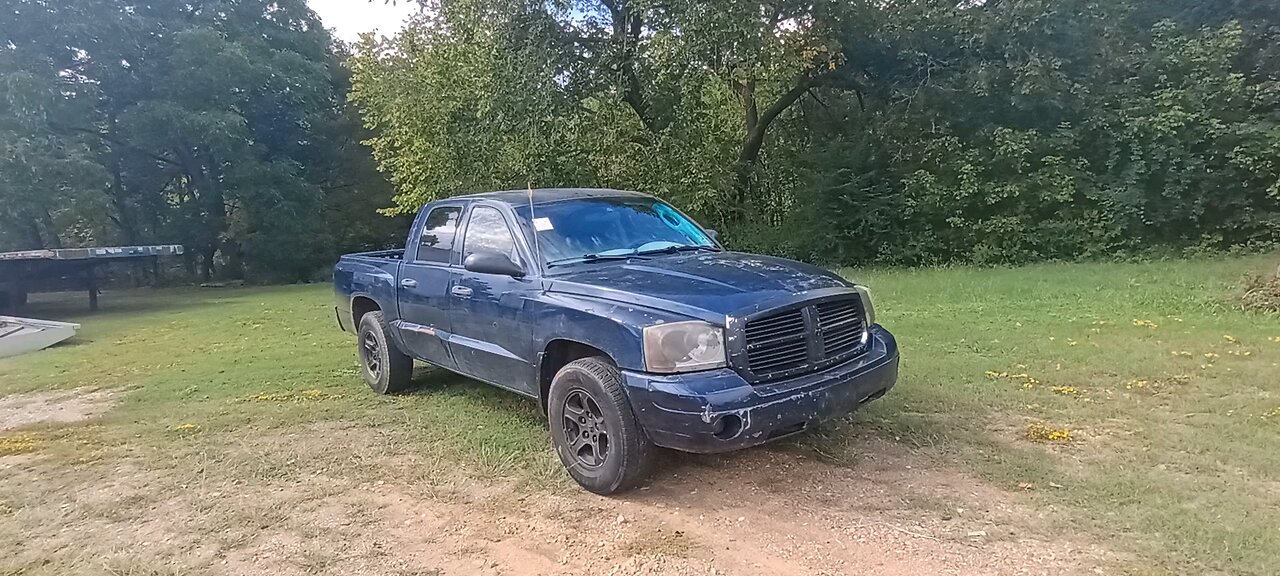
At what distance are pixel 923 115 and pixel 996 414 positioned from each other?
44.0ft

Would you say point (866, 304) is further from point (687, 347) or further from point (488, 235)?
point (488, 235)

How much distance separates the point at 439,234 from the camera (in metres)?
5.98

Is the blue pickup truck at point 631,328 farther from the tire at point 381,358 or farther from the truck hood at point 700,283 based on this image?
the tire at point 381,358

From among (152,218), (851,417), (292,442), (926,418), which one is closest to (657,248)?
(851,417)

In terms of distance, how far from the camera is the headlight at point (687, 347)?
3.97 meters

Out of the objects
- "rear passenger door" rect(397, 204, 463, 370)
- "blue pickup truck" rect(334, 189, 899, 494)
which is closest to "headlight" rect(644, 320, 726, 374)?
"blue pickup truck" rect(334, 189, 899, 494)

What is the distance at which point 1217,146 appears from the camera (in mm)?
16297

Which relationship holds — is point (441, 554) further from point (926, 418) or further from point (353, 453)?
point (926, 418)

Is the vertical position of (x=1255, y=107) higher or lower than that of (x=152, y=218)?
higher

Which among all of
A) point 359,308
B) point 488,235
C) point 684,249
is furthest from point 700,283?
point 359,308

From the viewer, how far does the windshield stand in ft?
16.7

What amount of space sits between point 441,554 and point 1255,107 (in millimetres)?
18263

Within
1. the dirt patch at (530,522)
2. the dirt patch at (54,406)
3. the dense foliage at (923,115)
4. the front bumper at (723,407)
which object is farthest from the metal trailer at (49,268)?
the front bumper at (723,407)

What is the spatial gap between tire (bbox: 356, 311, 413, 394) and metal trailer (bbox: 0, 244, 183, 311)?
421 inches
